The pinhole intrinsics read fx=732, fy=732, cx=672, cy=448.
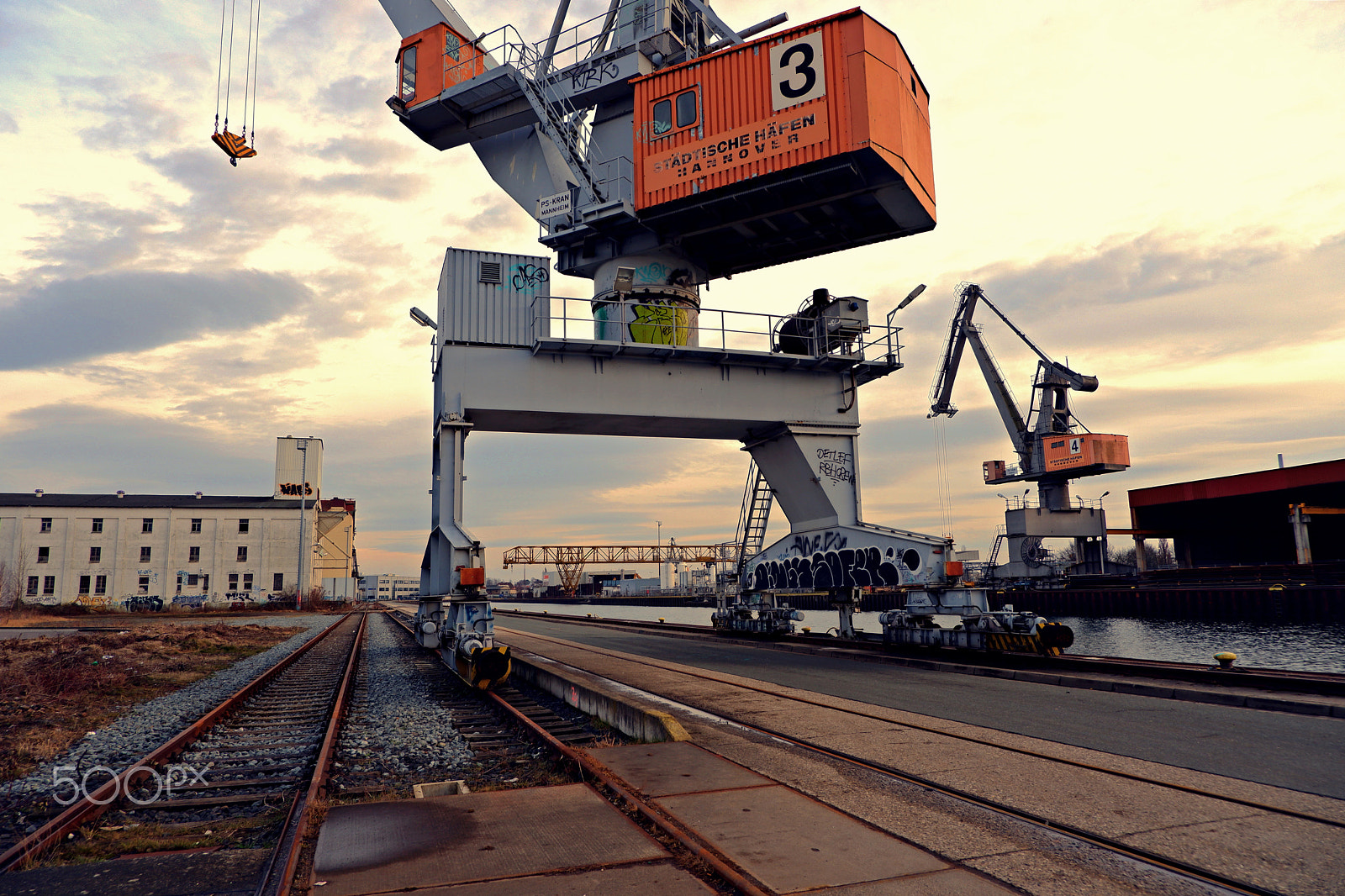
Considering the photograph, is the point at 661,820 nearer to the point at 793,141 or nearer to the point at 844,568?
the point at 844,568

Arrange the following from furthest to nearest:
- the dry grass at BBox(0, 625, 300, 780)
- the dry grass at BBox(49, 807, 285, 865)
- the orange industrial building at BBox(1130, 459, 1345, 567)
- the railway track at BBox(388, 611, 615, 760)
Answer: the orange industrial building at BBox(1130, 459, 1345, 567) < the dry grass at BBox(0, 625, 300, 780) < the railway track at BBox(388, 611, 615, 760) < the dry grass at BBox(49, 807, 285, 865)

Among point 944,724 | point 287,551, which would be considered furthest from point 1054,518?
point 287,551

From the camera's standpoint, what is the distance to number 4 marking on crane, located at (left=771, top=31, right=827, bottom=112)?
19.9 meters

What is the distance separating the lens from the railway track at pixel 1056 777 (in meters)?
5.32

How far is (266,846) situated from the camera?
612 cm

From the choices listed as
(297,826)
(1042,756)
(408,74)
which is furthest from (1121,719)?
(408,74)

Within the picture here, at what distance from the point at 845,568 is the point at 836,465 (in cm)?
314

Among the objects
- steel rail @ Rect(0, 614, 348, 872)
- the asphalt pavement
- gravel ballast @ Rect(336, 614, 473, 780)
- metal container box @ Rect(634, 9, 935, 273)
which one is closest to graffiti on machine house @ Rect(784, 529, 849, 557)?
the asphalt pavement

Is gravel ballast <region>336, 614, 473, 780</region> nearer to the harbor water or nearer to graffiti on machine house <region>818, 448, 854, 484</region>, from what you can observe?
graffiti on machine house <region>818, 448, 854, 484</region>

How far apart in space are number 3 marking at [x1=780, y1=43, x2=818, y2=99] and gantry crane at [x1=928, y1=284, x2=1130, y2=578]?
5192cm

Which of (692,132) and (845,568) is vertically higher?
(692,132)

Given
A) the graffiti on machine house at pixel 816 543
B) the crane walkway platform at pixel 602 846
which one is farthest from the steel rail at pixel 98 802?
the graffiti on machine house at pixel 816 543

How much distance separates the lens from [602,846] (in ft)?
18.1

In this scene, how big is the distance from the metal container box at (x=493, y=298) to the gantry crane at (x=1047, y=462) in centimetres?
5413
